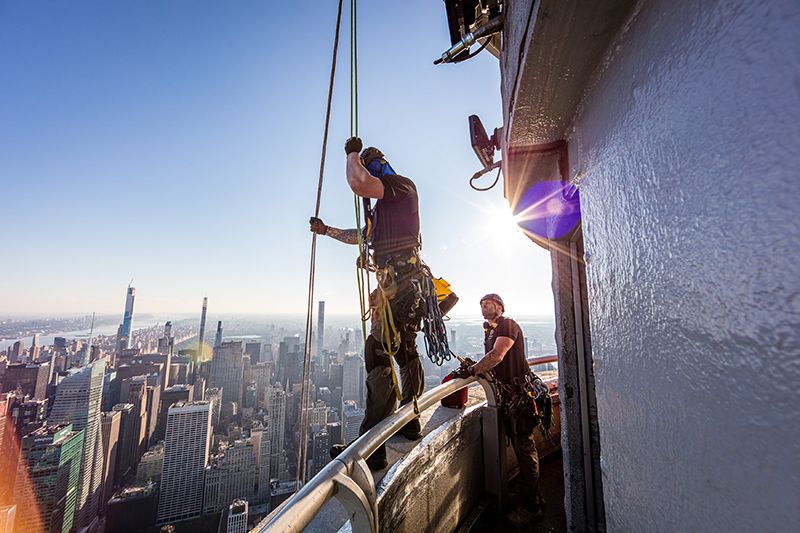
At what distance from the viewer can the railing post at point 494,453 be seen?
274 centimetres

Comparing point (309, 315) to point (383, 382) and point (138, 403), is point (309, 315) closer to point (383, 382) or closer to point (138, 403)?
point (383, 382)

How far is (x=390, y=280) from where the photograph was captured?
7.83 feet

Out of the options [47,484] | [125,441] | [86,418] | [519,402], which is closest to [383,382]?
[519,402]

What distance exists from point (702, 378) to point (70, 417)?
129 ft

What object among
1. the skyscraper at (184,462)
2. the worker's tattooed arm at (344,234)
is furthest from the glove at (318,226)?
the skyscraper at (184,462)

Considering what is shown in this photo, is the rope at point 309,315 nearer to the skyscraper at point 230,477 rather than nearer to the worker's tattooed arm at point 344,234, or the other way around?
the worker's tattooed arm at point 344,234

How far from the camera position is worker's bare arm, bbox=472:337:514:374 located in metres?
2.67

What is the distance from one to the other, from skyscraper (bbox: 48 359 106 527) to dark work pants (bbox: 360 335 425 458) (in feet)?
103

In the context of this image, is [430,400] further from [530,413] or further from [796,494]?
[796,494]

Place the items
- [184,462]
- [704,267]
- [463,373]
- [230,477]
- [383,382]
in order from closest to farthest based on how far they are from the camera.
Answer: [704,267]
[383,382]
[463,373]
[230,477]
[184,462]

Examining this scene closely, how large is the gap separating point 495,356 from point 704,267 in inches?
93.3

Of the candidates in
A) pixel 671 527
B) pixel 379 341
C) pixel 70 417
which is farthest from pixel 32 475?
pixel 671 527

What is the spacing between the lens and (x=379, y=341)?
231 centimetres

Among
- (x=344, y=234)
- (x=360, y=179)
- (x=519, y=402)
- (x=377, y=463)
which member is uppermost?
(x=360, y=179)
